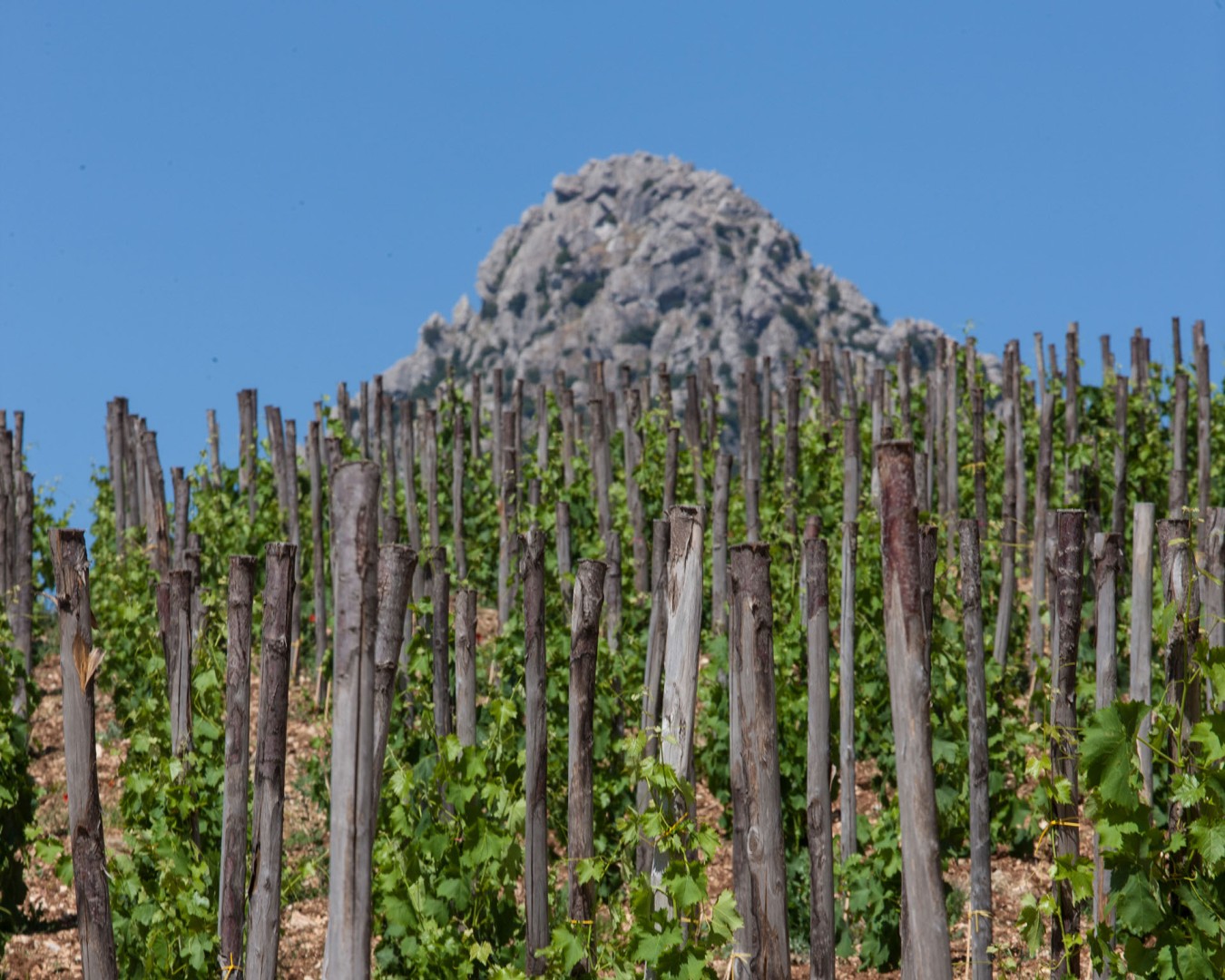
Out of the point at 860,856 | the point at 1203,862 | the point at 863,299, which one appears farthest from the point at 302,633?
the point at 863,299

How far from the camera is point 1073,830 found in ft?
15.1

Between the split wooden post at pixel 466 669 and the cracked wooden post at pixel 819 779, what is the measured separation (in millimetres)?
1430

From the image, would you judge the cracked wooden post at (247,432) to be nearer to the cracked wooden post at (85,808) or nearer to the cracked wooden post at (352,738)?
the cracked wooden post at (85,808)

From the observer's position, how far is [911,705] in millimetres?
3145

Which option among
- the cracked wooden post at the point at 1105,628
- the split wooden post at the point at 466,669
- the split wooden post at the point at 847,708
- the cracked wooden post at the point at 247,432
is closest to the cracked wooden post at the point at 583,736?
the split wooden post at the point at 466,669

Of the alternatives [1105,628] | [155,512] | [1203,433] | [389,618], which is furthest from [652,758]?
[1203,433]

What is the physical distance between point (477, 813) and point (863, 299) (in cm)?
13432

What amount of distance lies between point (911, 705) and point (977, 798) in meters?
2.23

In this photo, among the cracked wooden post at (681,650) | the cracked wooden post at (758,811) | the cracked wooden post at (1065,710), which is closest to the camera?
the cracked wooden post at (758,811)

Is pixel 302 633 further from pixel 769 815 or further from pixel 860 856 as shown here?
pixel 769 815

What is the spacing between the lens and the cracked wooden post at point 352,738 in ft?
11.5

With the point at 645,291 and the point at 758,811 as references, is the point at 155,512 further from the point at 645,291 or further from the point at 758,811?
the point at 645,291

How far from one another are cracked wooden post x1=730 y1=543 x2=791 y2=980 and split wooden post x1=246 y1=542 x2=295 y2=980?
5.09 feet

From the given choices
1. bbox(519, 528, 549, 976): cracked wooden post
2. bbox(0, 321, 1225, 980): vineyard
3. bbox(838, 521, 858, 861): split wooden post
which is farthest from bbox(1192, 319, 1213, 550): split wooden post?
bbox(519, 528, 549, 976): cracked wooden post
